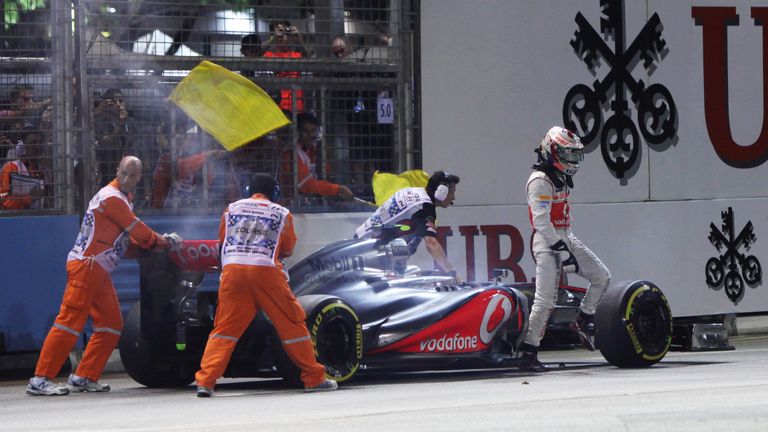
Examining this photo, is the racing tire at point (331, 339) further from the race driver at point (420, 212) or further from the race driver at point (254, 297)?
the race driver at point (420, 212)

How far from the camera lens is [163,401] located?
10.1 m

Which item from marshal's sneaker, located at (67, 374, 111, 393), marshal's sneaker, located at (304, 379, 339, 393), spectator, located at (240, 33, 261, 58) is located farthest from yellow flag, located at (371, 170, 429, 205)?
marshal's sneaker, located at (304, 379, 339, 393)

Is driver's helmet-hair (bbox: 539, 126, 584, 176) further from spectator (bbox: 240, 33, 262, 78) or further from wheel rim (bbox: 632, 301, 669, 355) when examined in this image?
spectator (bbox: 240, 33, 262, 78)

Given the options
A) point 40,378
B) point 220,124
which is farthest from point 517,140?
point 40,378

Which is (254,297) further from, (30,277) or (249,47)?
(249,47)

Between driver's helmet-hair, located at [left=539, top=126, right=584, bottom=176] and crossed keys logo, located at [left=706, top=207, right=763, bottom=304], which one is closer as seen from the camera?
driver's helmet-hair, located at [left=539, top=126, right=584, bottom=176]

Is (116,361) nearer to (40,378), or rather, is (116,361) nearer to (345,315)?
(40,378)

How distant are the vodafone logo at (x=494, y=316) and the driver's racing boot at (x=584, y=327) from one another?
863 mm

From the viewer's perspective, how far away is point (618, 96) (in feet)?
53.2

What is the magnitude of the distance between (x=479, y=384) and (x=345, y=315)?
1.15 m

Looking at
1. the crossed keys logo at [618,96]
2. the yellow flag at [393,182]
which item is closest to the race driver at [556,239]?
the yellow flag at [393,182]

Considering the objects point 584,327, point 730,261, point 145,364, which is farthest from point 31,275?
point 730,261

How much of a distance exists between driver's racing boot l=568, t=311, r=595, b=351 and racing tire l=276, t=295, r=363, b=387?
225 centimetres

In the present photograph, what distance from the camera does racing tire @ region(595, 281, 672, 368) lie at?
38.3 ft
